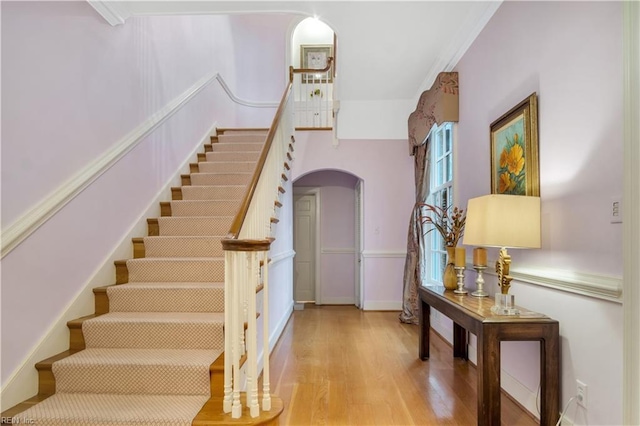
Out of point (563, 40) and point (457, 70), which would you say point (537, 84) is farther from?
point (457, 70)

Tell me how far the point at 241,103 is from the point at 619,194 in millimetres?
5766

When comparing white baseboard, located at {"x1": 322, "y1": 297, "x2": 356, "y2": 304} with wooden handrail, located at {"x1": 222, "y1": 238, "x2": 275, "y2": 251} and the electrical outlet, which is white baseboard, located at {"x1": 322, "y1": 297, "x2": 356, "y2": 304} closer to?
the electrical outlet

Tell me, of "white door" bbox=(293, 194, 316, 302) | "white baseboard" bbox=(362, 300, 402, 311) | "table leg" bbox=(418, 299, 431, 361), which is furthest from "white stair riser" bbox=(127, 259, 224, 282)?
"white door" bbox=(293, 194, 316, 302)

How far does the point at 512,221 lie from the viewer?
202cm

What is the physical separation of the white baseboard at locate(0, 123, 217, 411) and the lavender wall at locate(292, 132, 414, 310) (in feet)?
8.77

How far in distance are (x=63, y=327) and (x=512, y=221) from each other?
109 inches

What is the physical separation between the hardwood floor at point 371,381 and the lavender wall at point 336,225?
1.91 metres

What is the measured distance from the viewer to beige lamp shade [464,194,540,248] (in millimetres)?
2004

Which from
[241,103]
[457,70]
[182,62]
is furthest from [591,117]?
[241,103]

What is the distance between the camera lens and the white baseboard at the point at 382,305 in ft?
17.3

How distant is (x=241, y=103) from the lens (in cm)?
629

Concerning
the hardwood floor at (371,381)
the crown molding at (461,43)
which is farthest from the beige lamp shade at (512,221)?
the crown molding at (461,43)

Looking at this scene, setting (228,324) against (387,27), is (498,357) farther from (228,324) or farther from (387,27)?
(387,27)

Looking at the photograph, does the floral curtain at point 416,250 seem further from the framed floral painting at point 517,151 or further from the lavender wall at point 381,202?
the framed floral painting at point 517,151
